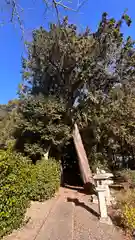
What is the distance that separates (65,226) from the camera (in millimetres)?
4383

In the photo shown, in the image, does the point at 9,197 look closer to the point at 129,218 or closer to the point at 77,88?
the point at 129,218

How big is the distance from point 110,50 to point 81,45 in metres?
1.71

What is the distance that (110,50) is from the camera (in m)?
10.0

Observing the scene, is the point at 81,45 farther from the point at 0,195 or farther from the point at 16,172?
the point at 0,195

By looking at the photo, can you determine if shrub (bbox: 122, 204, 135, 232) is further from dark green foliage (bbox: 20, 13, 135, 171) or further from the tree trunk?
dark green foliage (bbox: 20, 13, 135, 171)

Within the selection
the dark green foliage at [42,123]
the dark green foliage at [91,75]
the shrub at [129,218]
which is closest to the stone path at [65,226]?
the shrub at [129,218]

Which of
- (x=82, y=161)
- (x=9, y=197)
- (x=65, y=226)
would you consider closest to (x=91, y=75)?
(x=82, y=161)

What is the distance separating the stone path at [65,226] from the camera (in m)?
3.73

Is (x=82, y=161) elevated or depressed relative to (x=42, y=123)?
depressed

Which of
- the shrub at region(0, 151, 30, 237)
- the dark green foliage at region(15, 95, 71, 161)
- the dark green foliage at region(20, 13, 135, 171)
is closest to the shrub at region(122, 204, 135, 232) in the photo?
the shrub at region(0, 151, 30, 237)

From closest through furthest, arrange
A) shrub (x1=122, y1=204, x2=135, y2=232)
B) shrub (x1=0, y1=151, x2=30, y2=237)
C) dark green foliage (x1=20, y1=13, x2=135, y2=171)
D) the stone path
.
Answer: shrub (x1=0, y1=151, x2=30, y2=237)
the stone path
shrub (x1=122, y1=204, x2=135, y2=232)
dark green foliage (x1=20, y1=13, x2=135, y2=171)

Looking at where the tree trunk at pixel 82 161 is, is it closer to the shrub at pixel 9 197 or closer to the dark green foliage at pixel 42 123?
the dark green foliage at pixel 42 123

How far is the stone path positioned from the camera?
3734 millimetres

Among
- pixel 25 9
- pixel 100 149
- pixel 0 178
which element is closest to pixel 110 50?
pixel 100 149
